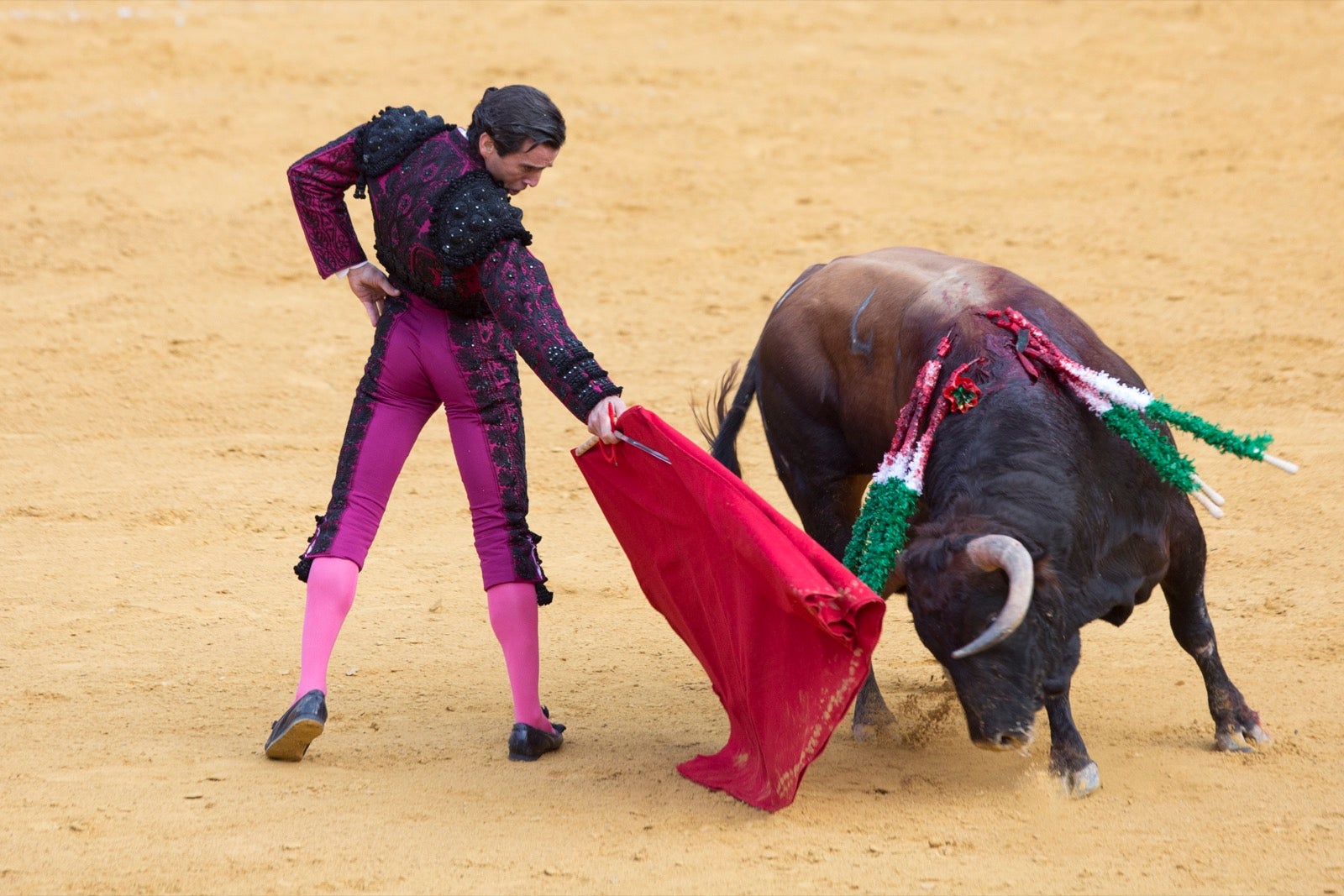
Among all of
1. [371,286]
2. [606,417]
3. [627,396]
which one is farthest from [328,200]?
[627,396]

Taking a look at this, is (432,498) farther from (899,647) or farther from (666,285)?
(666,285)

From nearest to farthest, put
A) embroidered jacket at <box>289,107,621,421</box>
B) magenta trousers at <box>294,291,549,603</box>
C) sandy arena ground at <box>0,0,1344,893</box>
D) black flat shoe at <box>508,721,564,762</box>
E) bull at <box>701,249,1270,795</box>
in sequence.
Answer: bull at <box>701,249,1270,795</box>
sandy arena ground at <box>0,0,1344,893</box>
embroidered jacket at <box>289,107,621,421</box>
magenta trousers at <box>294,291,549,603</box>
black flat shoe at <box>508,721,564,762</box>

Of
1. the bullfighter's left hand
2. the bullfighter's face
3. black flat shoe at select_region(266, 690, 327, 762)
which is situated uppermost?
the bullfighter's face

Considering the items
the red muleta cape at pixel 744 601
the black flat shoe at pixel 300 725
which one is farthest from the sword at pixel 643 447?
the black flat shoe at pixel 300 725

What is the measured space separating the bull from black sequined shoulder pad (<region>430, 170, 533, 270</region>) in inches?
47.3

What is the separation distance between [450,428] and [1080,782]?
6.17 feet

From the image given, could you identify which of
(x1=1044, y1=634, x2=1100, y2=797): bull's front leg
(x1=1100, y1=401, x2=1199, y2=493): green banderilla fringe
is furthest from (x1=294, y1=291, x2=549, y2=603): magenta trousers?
(x1=1100, y1=401, x2=1199, y2=493): green banderilla fringe

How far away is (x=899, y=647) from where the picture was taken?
5223 mm

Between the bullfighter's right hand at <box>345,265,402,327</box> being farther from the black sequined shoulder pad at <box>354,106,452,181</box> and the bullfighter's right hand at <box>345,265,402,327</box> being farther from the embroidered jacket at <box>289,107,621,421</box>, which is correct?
the black sequined shoulder pad at <box>354,106,452,181</box>

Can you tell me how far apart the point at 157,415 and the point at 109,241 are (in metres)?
2.72

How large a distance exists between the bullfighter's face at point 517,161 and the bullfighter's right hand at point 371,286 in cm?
44

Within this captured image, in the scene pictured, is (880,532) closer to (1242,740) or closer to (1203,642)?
(1203,642)

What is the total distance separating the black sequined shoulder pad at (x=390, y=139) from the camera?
3.92m

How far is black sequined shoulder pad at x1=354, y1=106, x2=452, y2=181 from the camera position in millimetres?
3918
